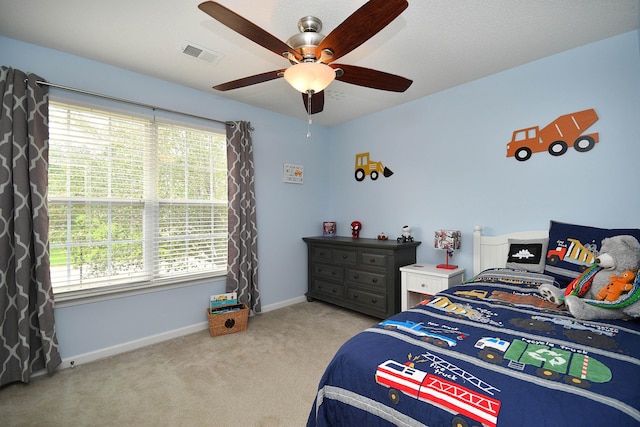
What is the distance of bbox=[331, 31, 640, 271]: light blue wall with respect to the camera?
7.25 feet

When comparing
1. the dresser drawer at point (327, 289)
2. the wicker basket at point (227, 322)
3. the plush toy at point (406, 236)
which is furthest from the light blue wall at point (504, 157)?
the wicker basket at point (227, 322)

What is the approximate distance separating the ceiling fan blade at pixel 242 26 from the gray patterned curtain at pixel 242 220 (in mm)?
1828

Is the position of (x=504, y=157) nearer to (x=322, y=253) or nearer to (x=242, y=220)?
(x=322, y=253)

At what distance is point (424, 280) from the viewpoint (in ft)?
9.34

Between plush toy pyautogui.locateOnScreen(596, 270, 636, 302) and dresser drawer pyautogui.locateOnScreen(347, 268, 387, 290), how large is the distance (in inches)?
70.5

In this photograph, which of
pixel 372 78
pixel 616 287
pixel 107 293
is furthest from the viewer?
pixel 107 293

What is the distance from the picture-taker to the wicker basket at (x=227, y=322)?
294cm

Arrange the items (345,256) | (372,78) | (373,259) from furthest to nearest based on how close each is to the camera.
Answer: (345,256)
(373,259)
(372,78)

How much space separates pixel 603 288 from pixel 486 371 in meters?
1.15

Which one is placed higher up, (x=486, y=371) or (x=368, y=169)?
(x=368, y=169)

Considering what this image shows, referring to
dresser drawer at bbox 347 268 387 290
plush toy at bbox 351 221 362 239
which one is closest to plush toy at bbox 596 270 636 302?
dresser drawer at bbox 347 268 387 290

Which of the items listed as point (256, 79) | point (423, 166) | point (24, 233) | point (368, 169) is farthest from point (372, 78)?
point (24, 233)

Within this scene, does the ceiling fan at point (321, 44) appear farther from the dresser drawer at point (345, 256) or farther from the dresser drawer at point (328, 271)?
the dresser drawer at point (328, 271)

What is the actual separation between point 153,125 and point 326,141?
7.73ft
